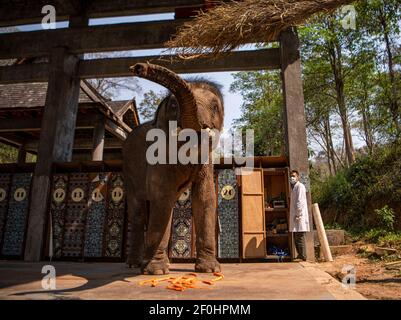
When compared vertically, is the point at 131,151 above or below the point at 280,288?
above

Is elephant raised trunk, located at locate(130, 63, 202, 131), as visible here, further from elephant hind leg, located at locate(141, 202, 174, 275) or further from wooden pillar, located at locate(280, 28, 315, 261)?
wooden pillar, located at locate(280, 28, 315, 261)

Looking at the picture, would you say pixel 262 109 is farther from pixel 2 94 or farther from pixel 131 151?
pixel 131 151

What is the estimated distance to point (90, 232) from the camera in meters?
7.02

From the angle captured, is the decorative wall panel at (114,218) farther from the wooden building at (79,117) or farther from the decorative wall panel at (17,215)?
the wooden building at (79,117)

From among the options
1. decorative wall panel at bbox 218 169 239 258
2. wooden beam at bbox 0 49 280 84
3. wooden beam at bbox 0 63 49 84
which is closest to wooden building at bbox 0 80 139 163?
wooden beam at bbox 0 63 49 84

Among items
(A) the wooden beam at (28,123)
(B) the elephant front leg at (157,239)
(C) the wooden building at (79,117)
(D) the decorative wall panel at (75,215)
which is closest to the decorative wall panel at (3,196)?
(D) the decorative wall panel at (75,215)

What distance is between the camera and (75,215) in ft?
23.6

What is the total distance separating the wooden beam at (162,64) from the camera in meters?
7.36

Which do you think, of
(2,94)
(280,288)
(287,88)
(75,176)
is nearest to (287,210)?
(287,88)

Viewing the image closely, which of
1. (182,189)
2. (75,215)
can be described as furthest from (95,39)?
(182,189)

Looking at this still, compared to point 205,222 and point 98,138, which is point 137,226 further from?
point 98,138

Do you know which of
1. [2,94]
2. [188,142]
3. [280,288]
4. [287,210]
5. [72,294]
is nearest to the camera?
[72,294]

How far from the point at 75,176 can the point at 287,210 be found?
446 centimetres
